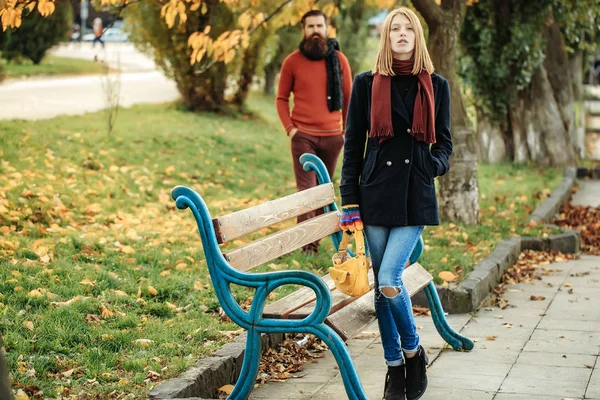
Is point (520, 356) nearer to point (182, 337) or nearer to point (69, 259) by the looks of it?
point (182, 337)

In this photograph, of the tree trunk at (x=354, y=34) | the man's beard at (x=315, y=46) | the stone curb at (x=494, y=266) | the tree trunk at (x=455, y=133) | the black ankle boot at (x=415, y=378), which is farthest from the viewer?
the tree trunk at (x=354, y=34)

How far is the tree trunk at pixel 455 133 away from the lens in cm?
970

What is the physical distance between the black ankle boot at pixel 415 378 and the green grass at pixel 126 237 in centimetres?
119

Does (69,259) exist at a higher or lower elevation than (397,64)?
lower

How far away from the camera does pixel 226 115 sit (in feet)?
59.7

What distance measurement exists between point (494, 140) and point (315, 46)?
316 inches

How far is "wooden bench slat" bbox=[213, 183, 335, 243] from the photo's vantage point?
15.5 feet

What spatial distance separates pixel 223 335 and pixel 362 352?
0.91 m

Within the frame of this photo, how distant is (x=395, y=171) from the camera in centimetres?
477

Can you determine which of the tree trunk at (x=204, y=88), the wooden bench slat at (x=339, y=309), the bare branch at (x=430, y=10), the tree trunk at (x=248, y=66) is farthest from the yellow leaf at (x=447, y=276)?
the tree trunk at (x=248, y=66)

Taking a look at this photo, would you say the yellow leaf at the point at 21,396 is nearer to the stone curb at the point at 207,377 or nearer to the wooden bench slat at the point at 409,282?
the stone curb at the point at 207,377

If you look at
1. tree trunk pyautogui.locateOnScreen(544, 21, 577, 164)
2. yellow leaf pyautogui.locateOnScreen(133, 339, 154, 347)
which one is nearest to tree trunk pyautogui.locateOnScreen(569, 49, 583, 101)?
tree trunk pyautogui.locateOnScreen(544, 21, 577, 164)

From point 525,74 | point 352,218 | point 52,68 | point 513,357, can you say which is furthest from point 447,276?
point 52,68

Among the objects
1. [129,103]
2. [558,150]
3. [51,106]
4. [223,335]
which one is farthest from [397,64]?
[129,103]
